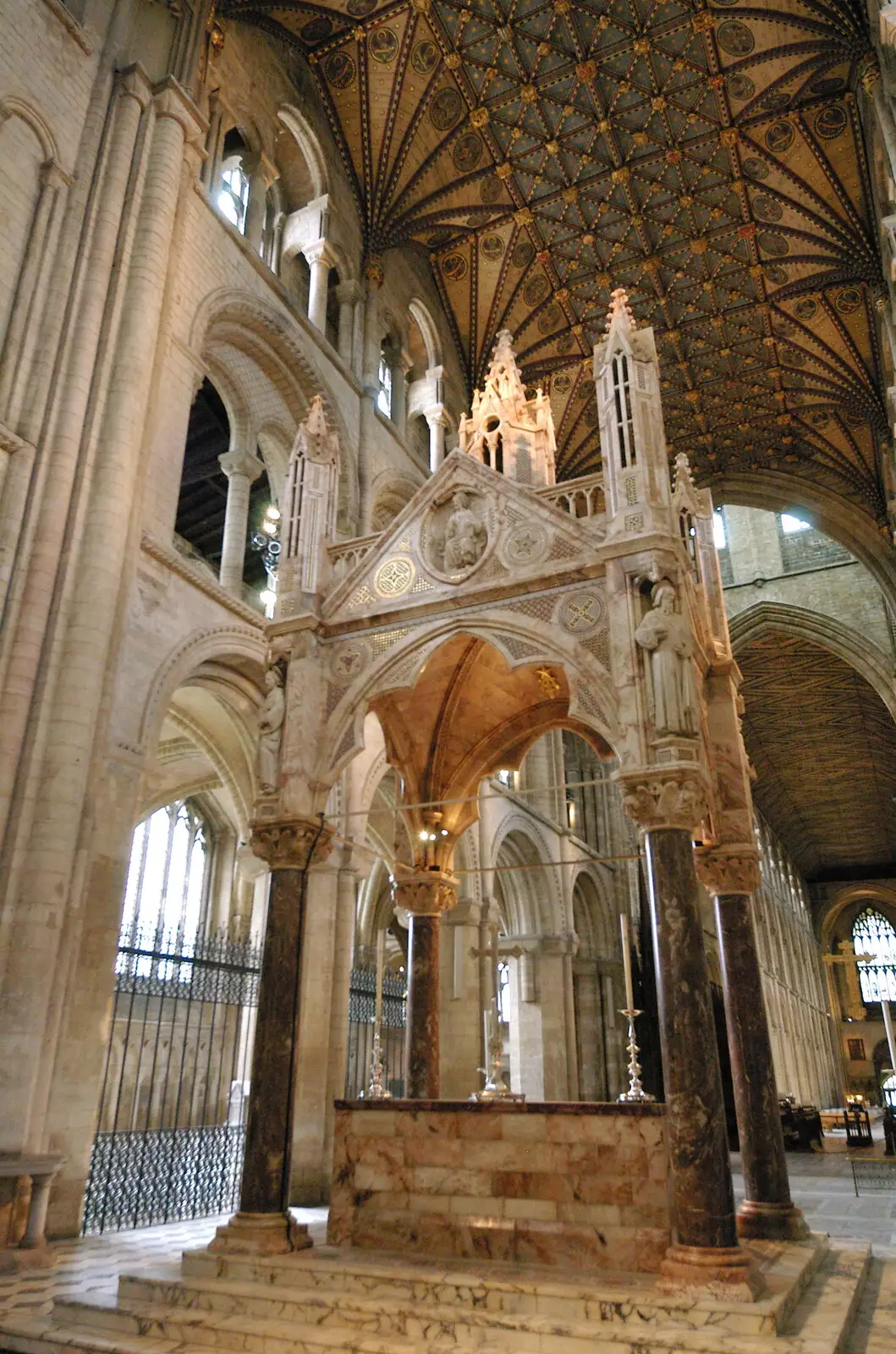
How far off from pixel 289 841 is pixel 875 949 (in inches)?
1871

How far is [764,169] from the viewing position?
16.3 m

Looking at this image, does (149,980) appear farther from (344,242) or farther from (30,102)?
(344,242)

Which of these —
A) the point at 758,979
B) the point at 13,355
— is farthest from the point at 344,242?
the point at 758,979

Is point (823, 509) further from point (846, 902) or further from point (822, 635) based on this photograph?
point (846, 902)

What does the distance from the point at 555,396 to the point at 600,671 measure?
14976mm

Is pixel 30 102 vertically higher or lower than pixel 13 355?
higher

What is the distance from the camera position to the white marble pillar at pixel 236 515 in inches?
488

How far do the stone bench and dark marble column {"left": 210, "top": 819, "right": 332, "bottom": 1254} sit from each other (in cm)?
182

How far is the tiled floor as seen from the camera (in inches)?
246

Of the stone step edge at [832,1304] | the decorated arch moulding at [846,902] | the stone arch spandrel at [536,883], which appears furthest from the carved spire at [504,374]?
the decorated arch moulding at [846,902]

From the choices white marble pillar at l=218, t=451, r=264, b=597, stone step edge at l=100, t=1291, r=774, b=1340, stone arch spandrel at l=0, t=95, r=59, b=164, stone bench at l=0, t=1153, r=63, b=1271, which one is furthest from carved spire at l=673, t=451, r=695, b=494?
stone bench at l=0, t=1153, r=63, b=1271

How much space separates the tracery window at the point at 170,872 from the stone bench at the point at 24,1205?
11.3 metres

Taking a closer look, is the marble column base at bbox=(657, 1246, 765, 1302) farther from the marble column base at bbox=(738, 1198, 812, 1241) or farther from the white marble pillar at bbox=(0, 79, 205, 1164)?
the white marble pillar at bbox=(0, 79, 205, 1164)

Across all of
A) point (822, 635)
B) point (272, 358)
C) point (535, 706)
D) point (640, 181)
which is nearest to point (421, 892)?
point (535, 706)
